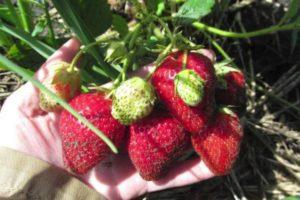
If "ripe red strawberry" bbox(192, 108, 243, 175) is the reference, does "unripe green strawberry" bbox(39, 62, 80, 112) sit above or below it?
above

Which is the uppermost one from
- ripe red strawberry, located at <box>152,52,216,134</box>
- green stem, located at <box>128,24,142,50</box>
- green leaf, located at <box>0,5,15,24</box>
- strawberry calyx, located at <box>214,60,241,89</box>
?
green leaf, located at <box>0,5,15,24</box>

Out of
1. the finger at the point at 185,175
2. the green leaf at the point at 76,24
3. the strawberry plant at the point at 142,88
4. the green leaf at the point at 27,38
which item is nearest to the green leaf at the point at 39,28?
the strawberry plant at the point at 142,88

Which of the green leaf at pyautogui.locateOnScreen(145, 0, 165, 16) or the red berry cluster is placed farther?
the green leaf at pyautogui.locateOnScreen(145, 0, 165, 16)

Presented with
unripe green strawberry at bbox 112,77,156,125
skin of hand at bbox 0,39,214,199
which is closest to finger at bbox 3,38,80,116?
skin of hand at bbox 0,39,214,199

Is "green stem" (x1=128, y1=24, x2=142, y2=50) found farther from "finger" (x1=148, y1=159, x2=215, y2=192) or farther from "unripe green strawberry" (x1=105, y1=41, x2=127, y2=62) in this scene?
"finger" (x1=148, y1=159, x2=215, y2=192)

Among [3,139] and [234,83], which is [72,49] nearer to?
[3,139]

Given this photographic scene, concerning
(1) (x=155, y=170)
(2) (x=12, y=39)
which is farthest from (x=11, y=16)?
(1) (x=155, y=170)

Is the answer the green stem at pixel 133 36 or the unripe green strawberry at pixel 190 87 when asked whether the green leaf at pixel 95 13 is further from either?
the unripe green strawberry at pixel 190 87
